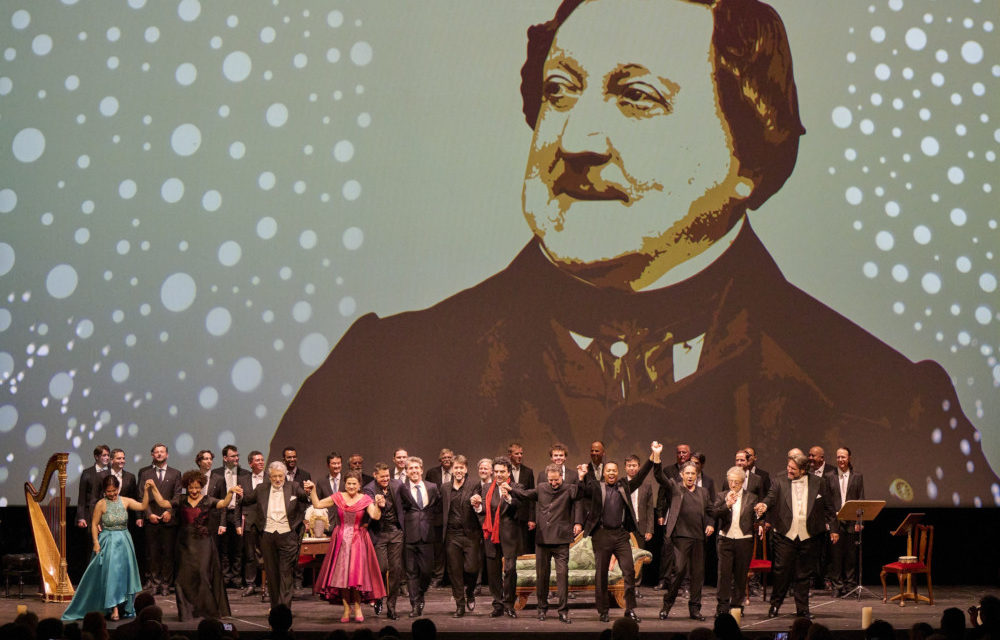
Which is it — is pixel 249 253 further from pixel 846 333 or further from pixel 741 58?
pixel 846 333

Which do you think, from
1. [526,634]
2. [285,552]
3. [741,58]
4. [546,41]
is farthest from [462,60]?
[526,634]

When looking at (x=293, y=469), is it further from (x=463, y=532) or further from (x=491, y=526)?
(x=491, y=526)

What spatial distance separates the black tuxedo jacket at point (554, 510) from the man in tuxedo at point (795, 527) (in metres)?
1.64

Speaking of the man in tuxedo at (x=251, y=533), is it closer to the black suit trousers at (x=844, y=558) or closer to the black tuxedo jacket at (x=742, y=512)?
the black tuxedo jacket at (x=742, y=512)

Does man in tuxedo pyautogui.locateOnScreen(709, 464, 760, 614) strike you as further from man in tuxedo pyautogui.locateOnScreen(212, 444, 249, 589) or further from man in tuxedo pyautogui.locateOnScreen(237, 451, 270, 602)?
man in tuxedo pyautogui.locateOnScreen(212, 444, 249, 589)

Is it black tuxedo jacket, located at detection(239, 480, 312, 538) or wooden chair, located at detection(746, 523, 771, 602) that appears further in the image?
wooden chair, located at detection(746, 523, 771, 602)

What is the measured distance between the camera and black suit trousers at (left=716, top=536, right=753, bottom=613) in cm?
948

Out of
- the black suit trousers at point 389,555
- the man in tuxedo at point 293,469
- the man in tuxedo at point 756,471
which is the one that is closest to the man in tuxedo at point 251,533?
the man in tuxedo at point 293,469

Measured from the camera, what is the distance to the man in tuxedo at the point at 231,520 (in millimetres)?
11023

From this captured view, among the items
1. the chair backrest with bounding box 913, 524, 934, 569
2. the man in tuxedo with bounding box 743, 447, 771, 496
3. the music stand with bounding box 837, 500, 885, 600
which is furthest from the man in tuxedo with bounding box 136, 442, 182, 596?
the chair backrest with bounding box 913, 524, 934, 569

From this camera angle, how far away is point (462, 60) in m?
11.7

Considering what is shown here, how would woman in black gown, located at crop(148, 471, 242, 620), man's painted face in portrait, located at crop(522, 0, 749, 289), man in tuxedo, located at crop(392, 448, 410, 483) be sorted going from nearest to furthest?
woman in black gown, located at crop(148, 471, 242, 620) < man in tuxedo, located at crop(392, 448, 410, 483) < man's painted face in portrait, located at crop(522, 0, 749, 289)

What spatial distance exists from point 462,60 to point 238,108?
2.38 meters

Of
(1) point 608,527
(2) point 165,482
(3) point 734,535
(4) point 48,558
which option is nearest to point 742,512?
(3) point 734,535
